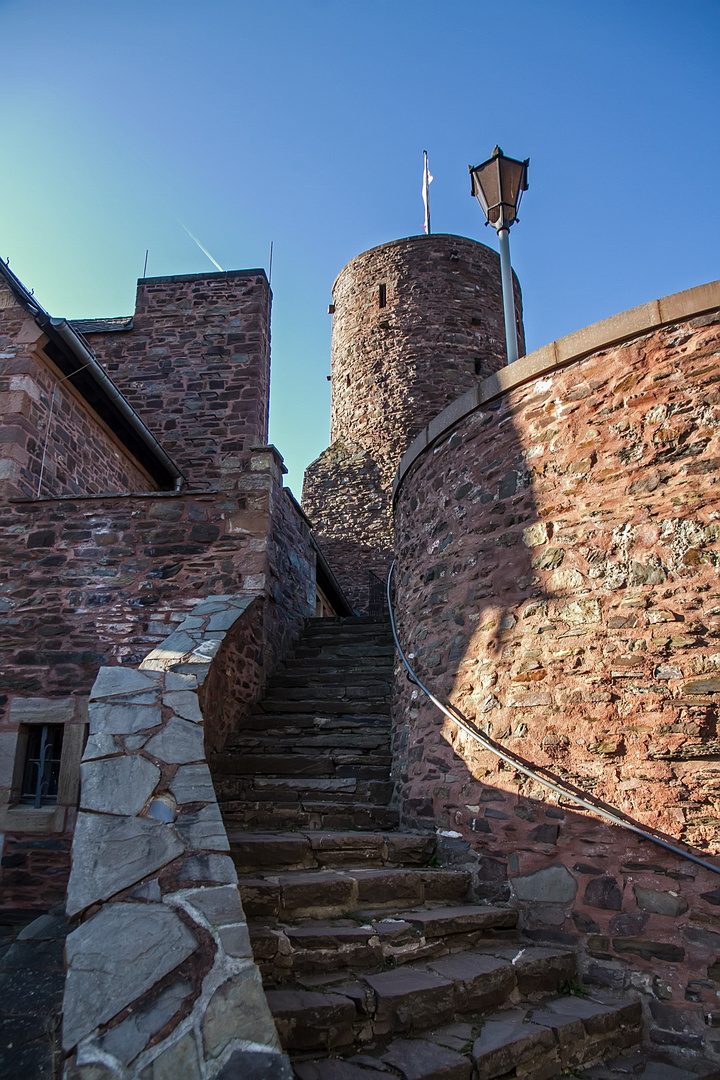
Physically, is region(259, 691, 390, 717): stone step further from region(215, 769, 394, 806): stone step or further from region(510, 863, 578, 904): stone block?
region(510, 863, 578, 904): stone block

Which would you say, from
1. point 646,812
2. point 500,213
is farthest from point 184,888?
point 500,213

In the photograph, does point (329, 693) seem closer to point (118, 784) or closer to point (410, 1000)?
point (118, 784)

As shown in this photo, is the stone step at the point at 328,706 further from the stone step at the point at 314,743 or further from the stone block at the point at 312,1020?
the stone block at the point at 312,1020

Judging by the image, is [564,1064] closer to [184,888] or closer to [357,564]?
[184,888]

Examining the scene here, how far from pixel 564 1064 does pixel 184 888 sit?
1783mm

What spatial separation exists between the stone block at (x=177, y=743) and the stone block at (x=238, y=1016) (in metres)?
1.24

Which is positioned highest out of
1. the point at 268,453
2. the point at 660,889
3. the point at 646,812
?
the point at 268,453

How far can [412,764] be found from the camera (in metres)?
5.09

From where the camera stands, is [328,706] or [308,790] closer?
[308,790]

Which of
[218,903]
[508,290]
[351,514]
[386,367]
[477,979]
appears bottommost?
[477,979]

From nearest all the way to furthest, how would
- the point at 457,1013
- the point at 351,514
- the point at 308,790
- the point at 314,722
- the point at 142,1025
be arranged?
the point at 142,1025, the point at 457,1013, the point at 308,790, the point at 314,722, the point at 351,514

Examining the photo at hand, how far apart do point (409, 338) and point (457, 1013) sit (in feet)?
51.8

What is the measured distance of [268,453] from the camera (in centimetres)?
789

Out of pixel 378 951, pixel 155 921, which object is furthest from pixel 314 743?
pixel 155 921
